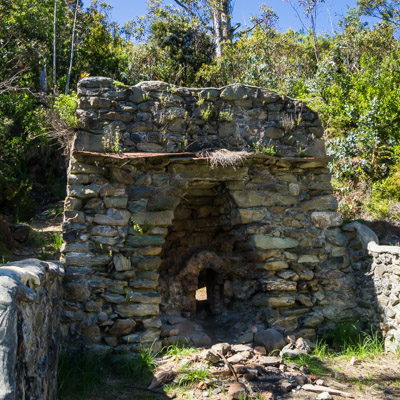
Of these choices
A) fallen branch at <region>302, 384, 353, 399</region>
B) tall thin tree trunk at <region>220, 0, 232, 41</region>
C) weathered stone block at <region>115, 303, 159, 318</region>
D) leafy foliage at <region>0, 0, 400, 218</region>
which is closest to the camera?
fallen branch at <region>302, 384, 353, 399</region>

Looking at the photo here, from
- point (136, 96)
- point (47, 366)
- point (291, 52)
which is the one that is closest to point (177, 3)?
point (291, 52)

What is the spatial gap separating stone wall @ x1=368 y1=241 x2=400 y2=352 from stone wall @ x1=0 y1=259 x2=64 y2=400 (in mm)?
3744

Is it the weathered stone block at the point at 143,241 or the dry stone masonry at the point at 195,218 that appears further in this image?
the weathered stone block at the point at 143,241

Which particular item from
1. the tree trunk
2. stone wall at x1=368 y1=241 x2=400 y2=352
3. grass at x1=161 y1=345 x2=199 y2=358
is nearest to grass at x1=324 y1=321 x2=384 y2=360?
stone wall at x1=368 y1=241 x2=400 y2=352

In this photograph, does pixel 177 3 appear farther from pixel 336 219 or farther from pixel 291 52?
pixel 336 219

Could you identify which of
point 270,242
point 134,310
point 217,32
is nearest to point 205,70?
point 217,32

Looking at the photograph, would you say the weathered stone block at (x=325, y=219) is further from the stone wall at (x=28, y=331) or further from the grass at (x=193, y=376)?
the stone wall at (x=28, y=331)

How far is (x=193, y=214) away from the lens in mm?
5980

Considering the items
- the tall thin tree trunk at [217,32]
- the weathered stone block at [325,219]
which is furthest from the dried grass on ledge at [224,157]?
the tall thin tree trunk at [217,32]

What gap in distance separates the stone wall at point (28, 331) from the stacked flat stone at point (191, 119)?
6.06 ft

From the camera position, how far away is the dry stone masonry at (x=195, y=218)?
4.52 m

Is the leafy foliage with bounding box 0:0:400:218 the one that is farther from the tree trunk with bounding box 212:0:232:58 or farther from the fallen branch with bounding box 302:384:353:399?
the fallen branch with bounding box 302:384:353:399

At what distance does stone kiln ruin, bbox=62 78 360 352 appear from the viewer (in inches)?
178

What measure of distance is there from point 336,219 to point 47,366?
155 inches
